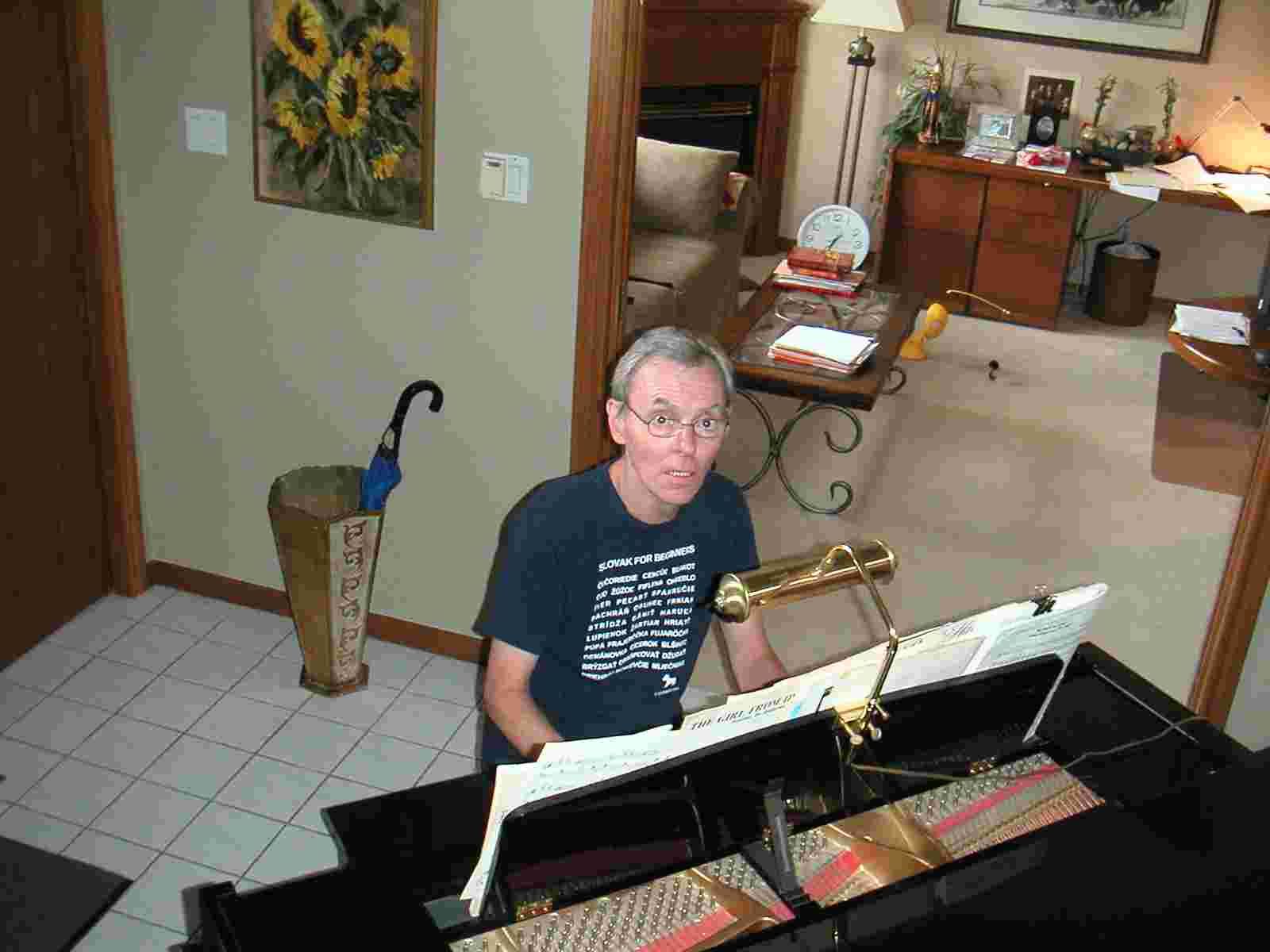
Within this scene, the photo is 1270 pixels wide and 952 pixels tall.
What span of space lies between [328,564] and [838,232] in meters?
2.82

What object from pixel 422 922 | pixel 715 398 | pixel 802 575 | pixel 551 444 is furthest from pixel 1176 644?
pixel 422 922

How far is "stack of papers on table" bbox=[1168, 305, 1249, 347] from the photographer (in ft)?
14.6

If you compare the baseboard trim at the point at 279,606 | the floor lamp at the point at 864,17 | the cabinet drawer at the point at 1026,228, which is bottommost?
the baseboard trim at the point at 279,606

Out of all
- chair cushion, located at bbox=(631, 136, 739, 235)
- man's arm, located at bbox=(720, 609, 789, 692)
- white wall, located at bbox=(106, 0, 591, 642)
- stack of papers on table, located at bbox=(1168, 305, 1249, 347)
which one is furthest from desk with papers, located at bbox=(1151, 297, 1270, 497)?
man's arm, located at bbox=(720, 609, 789, 692)

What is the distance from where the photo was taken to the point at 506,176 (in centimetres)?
309

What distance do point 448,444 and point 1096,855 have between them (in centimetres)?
216

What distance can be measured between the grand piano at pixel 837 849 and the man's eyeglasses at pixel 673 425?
0.47 m

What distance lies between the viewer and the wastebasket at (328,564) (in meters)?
3.18

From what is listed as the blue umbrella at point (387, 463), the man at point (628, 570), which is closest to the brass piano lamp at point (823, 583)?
the man at point (628, 570)

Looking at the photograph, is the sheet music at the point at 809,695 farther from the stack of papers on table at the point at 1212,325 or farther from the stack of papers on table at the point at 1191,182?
the stack of papers on table at the point at 1191,182

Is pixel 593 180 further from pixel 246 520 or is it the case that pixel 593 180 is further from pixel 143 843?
pixel 143 843

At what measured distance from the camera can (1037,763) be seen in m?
1.90

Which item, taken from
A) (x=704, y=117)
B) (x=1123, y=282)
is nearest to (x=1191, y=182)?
(x=1123, y=282)

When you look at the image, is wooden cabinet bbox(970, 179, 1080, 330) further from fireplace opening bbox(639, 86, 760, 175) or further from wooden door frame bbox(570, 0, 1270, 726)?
wooden door frame bbox(570, 0, 1270, 726)
